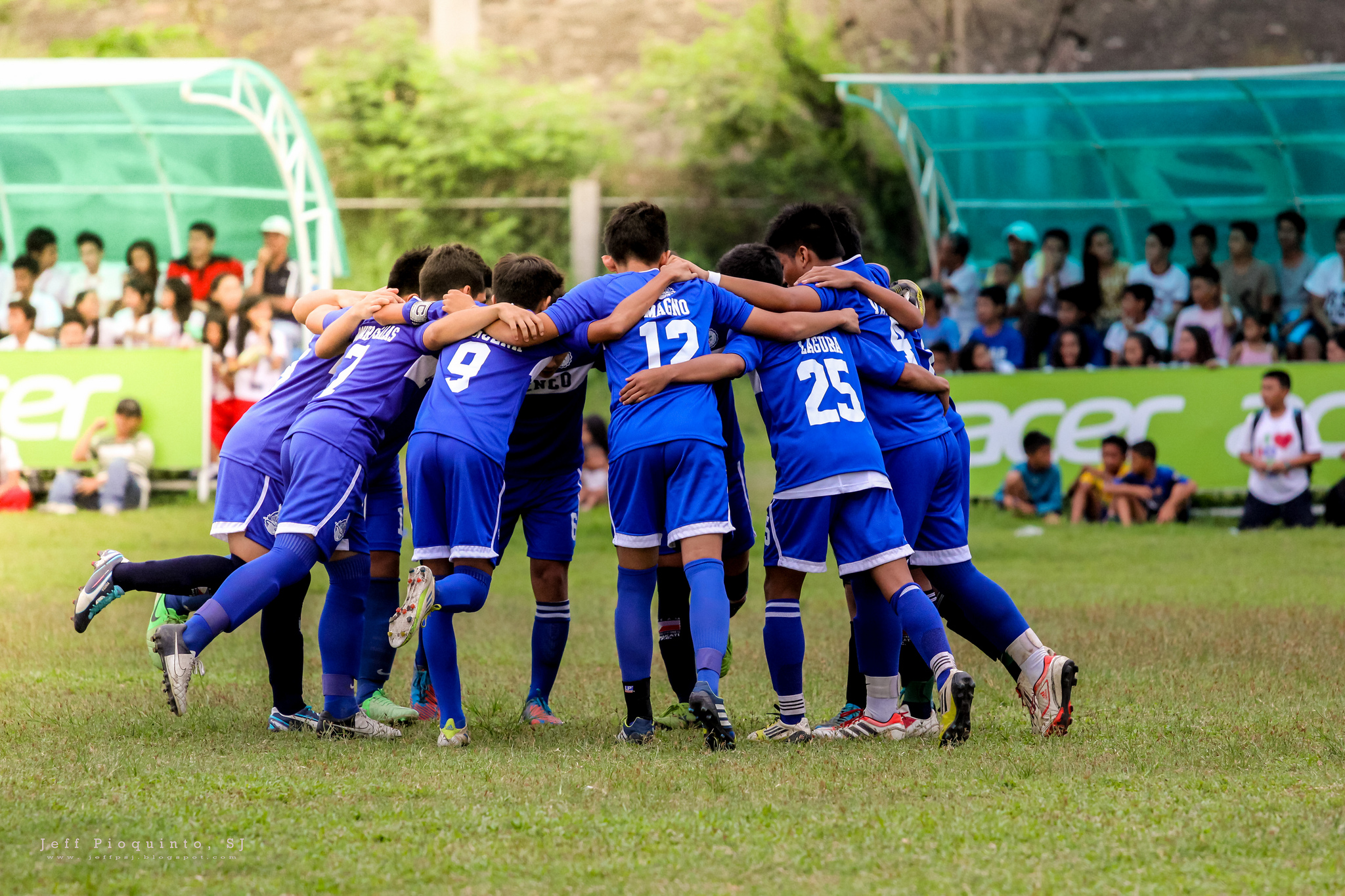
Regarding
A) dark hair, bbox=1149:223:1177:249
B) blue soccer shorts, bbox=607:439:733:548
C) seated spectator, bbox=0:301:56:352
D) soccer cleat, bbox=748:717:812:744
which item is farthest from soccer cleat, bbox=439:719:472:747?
dark hair, bbox=1149:223:1177:249

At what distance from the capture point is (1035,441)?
13391mm

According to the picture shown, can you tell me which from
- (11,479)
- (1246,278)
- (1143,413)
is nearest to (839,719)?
(1143,413)

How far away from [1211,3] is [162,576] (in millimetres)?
26366

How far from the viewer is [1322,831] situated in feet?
12.8

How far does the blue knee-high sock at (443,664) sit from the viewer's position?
5.31 m

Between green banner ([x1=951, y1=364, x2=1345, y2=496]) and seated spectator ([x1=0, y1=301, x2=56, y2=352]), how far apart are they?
31.2ft

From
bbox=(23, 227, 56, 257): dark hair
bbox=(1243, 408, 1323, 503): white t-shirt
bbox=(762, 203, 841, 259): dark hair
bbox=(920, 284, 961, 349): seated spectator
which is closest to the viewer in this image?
bbox=(762, 203, 841, 259): dark hair

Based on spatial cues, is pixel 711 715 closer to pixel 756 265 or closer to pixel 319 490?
pixel 319 490

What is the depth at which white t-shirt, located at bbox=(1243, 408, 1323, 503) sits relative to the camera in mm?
12594

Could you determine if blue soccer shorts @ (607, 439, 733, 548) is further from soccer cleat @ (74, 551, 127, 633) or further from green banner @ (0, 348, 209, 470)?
green banner @ (0, 348, 209, 470)

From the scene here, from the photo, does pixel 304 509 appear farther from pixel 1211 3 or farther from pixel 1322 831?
pixel 1211 3

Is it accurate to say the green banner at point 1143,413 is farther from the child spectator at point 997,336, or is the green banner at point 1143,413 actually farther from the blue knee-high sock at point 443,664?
the blue knee-high sock at point 443,664

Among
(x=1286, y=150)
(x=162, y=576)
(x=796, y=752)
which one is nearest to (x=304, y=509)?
(x=162, y=576)

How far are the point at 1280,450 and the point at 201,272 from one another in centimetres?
1165
